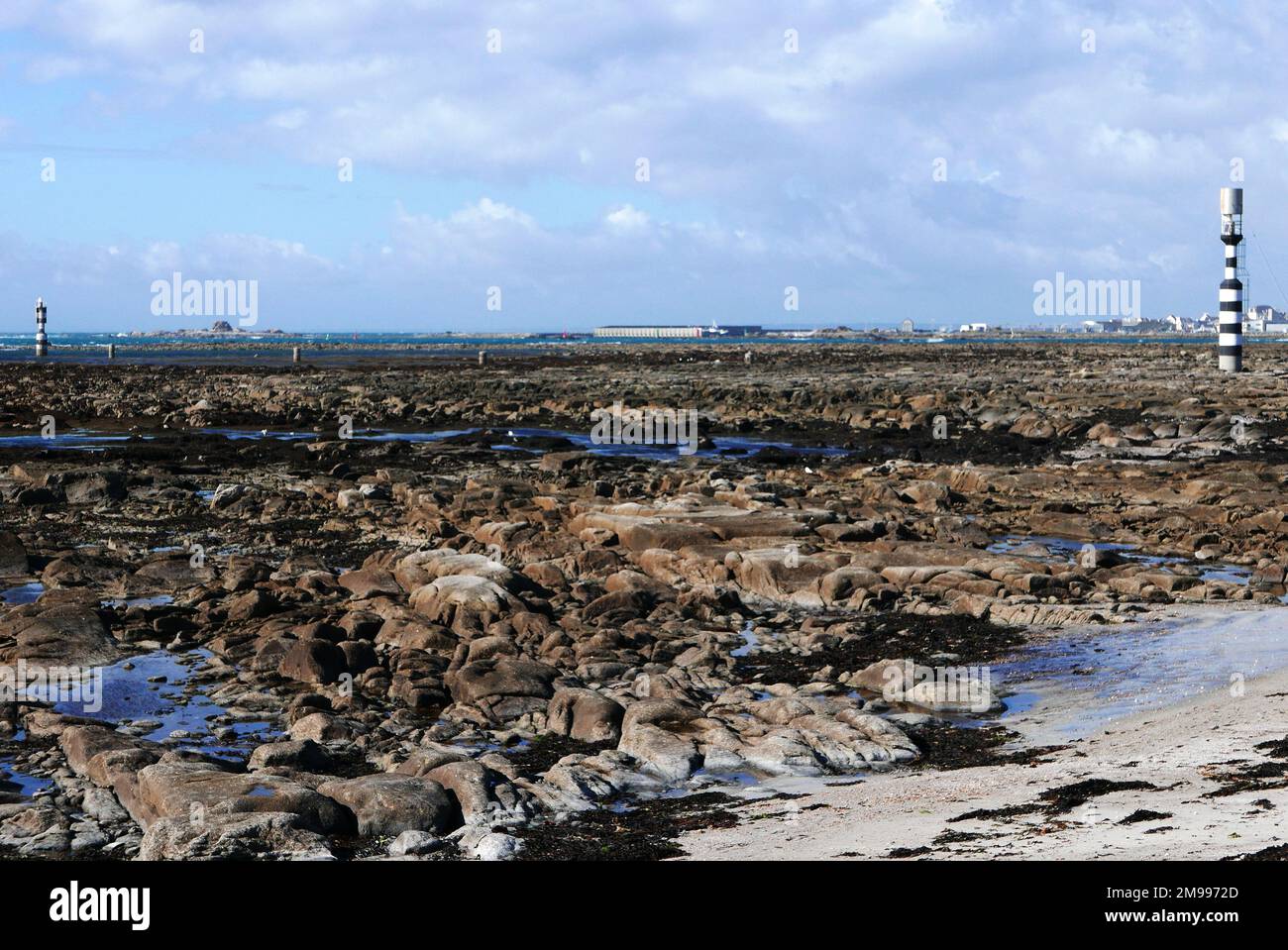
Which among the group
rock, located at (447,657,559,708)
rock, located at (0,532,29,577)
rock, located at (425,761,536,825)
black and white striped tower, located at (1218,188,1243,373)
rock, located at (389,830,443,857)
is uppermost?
black and white striped tower, located at (1218,188,1243,373)

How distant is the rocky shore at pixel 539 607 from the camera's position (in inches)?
481

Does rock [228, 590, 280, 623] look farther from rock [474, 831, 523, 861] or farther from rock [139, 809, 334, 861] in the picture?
rock [474, 831, 523, 861]

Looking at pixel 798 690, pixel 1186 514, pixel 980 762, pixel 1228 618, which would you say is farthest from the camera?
pixel 1186 514

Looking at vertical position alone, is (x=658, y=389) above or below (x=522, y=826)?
above

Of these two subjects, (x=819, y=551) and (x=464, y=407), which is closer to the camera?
(x=819, y=551)

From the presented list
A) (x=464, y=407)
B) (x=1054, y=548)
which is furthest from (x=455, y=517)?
(x=464, y=407)

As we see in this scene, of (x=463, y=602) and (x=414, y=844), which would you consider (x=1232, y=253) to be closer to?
(x=463, y=602)

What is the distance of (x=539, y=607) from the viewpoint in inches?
794

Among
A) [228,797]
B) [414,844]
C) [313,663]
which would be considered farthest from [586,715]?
[228,797]

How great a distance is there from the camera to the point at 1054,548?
25500 mm

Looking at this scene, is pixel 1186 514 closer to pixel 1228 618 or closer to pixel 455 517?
pixel 1228 618

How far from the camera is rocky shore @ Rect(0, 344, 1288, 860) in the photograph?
12.2 meters

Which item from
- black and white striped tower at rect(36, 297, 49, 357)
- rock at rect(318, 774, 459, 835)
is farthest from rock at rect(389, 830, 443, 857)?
black and white striped tower at rect(36, 297, 49, 357)
